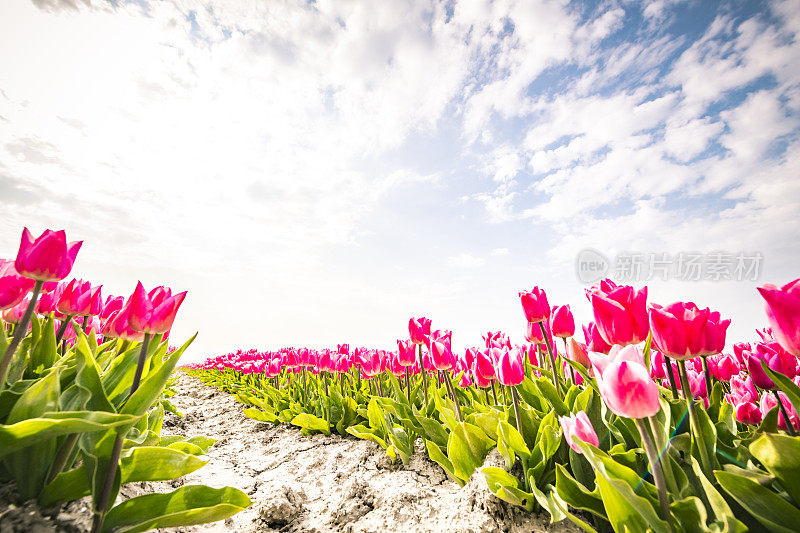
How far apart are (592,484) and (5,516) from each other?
247 centimetres

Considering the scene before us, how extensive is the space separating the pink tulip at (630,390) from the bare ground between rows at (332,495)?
3.61ft

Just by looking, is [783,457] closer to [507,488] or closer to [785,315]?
[785,315]

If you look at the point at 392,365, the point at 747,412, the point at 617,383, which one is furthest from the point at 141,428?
the point at 747,412

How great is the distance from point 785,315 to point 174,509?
104 inches

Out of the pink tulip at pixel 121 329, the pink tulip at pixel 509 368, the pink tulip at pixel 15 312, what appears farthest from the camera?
the pink tulip at pixel 15 312

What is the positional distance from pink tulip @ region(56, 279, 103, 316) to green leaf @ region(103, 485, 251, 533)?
1536mm

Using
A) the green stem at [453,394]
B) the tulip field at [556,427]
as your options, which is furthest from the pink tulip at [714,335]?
the green stem at [453,394]

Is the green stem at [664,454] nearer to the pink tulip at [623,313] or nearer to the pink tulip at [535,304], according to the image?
the pink tulip at [623,313]

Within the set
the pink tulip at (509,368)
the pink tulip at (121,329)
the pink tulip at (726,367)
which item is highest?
the pink tulip at (121,329)

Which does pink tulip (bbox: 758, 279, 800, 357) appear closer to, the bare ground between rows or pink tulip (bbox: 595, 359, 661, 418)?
pink tulip (bbox: 595, 359, 661, 418)

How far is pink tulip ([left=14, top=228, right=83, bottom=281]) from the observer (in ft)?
5.21

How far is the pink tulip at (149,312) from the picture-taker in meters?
1.69

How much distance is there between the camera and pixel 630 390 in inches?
44.0

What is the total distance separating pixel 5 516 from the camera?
4.23ft
